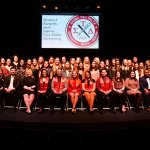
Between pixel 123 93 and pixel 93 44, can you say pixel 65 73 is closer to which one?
pixel 123 93

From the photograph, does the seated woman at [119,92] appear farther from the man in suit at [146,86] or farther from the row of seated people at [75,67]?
the row of seated people at [75,67]

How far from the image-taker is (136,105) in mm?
7098

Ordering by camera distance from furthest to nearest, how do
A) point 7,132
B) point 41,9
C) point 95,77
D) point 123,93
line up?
point 41,9 → point 95,77 → point 123,93 → point 7,132

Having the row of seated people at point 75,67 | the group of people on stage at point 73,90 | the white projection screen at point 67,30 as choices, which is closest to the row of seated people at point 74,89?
the group of people on stage at point 73,90

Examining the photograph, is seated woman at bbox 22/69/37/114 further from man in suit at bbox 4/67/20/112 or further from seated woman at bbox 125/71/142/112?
seated woman at bbox 125/71/142/112

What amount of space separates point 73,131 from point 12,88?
7.07 ft

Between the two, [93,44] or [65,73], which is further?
[93,44]

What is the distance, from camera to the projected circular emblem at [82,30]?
34.0 feet

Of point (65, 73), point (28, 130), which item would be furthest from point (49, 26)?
point (28, 130)

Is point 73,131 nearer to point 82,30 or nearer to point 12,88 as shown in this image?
point 12,88

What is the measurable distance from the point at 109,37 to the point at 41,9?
2.73 meters

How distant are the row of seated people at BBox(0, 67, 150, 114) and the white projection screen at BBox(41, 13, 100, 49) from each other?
3.29 m

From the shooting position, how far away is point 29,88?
23.2 feet

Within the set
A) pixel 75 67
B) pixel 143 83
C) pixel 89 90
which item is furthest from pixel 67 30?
pixel 143 83
